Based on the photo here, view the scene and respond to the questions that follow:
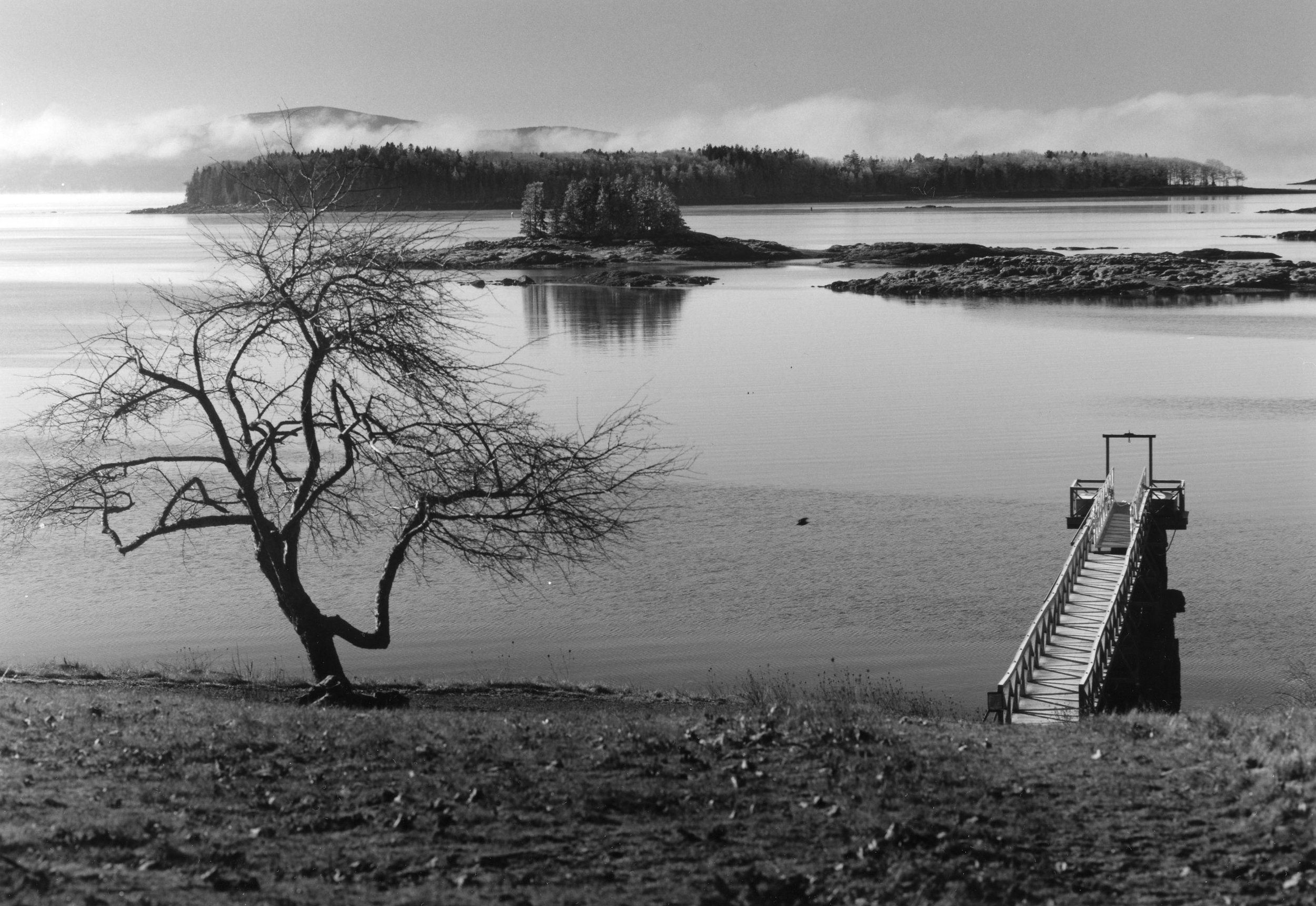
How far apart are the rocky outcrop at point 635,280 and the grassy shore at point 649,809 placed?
339ft

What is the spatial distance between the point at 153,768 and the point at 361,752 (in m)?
1.87

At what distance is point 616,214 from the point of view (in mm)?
157375

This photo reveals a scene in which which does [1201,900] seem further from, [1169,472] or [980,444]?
[980,444]

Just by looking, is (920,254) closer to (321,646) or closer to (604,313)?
(604,313)

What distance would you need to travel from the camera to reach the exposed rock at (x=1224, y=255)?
122 metres

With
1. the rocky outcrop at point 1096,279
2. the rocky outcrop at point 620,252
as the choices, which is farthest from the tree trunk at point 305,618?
the rocky outcrop at point 620,252

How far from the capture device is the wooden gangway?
1920cm

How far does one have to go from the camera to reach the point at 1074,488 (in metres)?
31.6

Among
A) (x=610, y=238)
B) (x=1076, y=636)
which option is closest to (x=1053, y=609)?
(x=1076, y=636)

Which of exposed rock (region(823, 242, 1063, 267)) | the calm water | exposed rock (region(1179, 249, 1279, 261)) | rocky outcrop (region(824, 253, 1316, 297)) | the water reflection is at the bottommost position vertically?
the calm water

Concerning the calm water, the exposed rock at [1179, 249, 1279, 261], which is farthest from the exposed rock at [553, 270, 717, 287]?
the calm water

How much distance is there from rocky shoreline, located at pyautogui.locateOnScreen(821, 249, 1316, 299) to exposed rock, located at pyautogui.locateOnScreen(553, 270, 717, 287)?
12259mm

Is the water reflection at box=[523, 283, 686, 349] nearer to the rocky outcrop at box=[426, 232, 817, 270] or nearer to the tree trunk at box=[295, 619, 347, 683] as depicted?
the rocky outcrop at box=[426, 232, 817, 270]

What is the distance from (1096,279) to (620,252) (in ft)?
186
